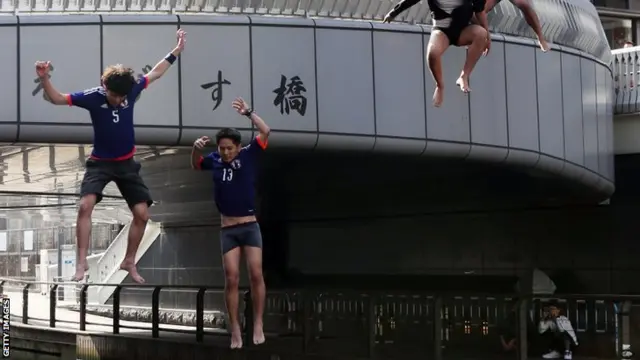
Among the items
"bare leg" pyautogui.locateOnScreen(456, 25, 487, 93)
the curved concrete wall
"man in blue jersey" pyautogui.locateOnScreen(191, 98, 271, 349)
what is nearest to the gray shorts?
"man in blue jersey" pyautogui.locateOnScreen(191, 98, 271, 349)

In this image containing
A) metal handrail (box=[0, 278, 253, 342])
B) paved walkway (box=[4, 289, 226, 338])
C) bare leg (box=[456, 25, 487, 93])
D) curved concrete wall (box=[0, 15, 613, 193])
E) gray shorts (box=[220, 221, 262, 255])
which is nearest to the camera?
bare leg (box=[456, 25, 487, 93])

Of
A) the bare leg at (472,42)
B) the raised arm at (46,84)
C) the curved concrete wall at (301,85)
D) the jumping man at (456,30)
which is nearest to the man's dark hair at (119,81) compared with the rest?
the raised arm at (46,84)

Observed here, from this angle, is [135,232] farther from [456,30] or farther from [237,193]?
[456,30]

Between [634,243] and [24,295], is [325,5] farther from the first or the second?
[24,295]

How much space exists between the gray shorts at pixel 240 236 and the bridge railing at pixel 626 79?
1354 cm

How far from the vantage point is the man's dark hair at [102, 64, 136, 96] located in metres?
8.22

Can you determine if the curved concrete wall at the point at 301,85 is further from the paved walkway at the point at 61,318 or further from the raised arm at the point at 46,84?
the paved walkway at the point at 61,318

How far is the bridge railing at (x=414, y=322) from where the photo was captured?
562 inches

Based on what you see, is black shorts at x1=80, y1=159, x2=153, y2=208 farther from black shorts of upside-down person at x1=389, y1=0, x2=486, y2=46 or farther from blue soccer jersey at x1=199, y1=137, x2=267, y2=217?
black shorts of upside-down person at x1=389, y1=0, x2=486, y2=46

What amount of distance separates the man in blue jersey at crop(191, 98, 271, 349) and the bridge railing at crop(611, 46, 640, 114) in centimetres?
1349

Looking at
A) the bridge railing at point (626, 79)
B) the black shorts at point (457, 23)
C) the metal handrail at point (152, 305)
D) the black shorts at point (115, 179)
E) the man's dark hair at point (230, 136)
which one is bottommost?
the metal handrail at point (152, 305)

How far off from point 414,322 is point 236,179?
793cm

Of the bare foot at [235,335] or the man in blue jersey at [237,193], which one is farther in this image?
the bare foot at [235,335]

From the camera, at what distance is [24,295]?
28438 millimetres
